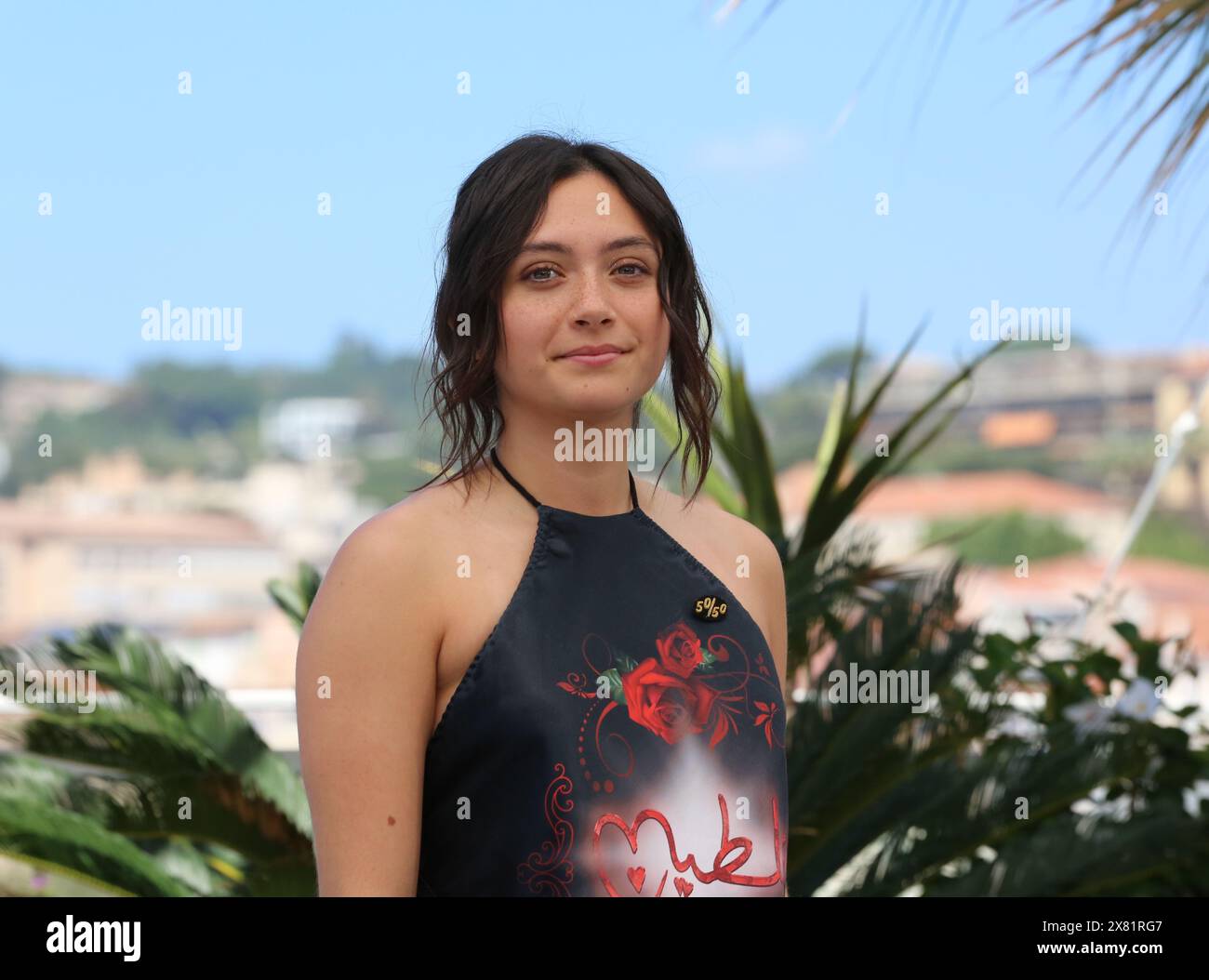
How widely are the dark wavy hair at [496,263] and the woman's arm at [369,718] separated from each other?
8.3 inches

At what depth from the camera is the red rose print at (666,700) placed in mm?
1512

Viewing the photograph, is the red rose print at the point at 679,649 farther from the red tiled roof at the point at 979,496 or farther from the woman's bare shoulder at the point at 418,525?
the red tiled roof at the point at 979,496

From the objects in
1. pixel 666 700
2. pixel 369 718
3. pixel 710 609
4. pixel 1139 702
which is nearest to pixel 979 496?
pixel 1139 702

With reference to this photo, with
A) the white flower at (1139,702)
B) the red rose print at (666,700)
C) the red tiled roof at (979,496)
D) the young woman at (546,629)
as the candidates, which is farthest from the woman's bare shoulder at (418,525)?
the red tiled roof at (979,496)

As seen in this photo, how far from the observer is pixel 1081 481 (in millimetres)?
57094

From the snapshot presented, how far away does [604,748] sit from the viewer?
1.47m

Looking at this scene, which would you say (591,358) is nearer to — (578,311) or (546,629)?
(578,311)

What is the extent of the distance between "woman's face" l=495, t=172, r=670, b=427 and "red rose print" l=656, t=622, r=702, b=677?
0.25 metres

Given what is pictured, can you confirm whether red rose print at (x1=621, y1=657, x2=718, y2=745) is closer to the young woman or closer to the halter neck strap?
the young woman

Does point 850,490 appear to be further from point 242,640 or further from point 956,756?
point 242,640

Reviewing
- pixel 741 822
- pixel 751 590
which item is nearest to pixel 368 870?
pixel 741 822

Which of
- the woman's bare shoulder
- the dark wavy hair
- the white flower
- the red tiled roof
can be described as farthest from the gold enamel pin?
the red tiled roof

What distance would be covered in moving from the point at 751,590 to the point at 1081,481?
58511 millimetres

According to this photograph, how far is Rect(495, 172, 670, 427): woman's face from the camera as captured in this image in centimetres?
154
